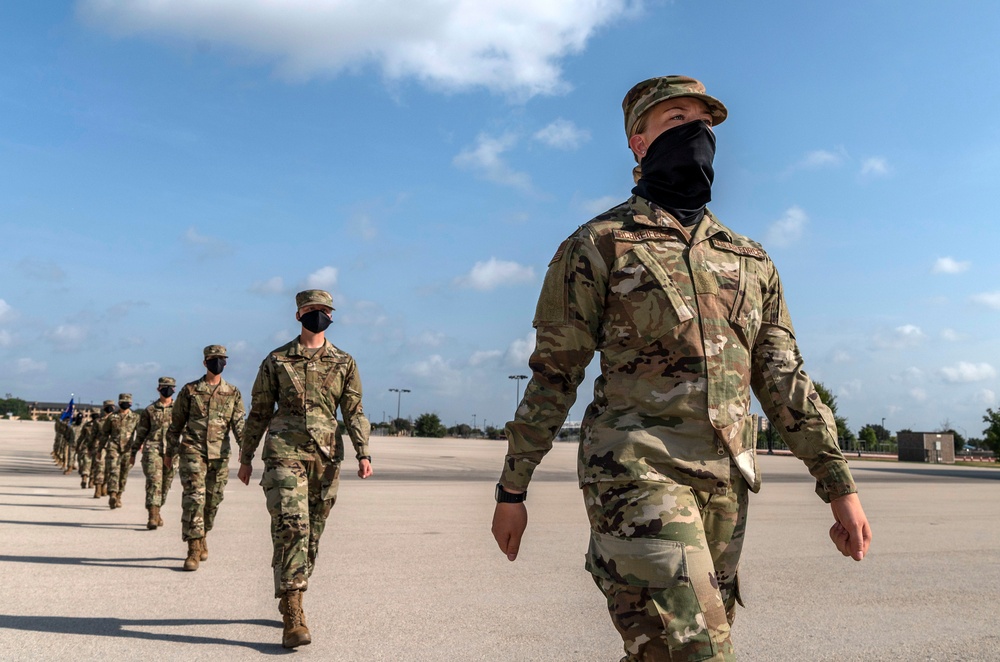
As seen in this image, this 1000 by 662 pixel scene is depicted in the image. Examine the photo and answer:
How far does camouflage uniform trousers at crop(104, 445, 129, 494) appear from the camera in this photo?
49.5 feet

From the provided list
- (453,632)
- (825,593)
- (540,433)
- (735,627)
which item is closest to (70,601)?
(453,632)

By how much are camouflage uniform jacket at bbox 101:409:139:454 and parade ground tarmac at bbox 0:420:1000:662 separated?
74.8 inches

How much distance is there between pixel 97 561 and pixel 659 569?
8.32 metres

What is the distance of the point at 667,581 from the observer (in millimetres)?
2535

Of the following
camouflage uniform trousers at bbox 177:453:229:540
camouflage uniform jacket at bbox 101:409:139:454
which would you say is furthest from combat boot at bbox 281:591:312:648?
camouflage uniform jacket at bbox 101:409:139:454

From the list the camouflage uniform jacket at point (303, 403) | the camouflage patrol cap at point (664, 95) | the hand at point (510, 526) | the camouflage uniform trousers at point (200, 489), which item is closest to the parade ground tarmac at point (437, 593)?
the camouflage uniform trousers at point (200, 489)

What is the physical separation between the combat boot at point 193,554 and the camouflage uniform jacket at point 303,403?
227 centimetres

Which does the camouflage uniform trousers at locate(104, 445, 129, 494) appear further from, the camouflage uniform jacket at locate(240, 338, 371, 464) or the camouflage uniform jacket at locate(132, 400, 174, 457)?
the camouflage uniform jacket at locate(240, 338, 371, 464)

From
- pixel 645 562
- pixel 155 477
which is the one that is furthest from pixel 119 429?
pixel 645 562

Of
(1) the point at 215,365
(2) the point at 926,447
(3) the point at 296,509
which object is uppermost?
(1) the point at 215,365

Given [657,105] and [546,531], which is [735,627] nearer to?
[657,105]

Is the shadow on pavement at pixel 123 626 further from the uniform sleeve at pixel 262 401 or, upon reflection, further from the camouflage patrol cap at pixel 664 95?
the camouflage patrol cap at pixel 664 95

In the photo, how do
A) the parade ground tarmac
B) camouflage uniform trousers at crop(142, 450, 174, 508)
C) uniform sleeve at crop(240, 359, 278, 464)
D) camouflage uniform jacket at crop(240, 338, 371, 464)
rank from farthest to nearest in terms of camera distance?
camouflage uniform trousers at crop(142, 450, 174, 508)
uniform sleeve at crop(240, 359, 278, 464)
camouflage uniform jacket at crop(240, 338, 371, 464)
the parade ground tarmac

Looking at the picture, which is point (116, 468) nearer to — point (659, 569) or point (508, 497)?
point (508, 497)
